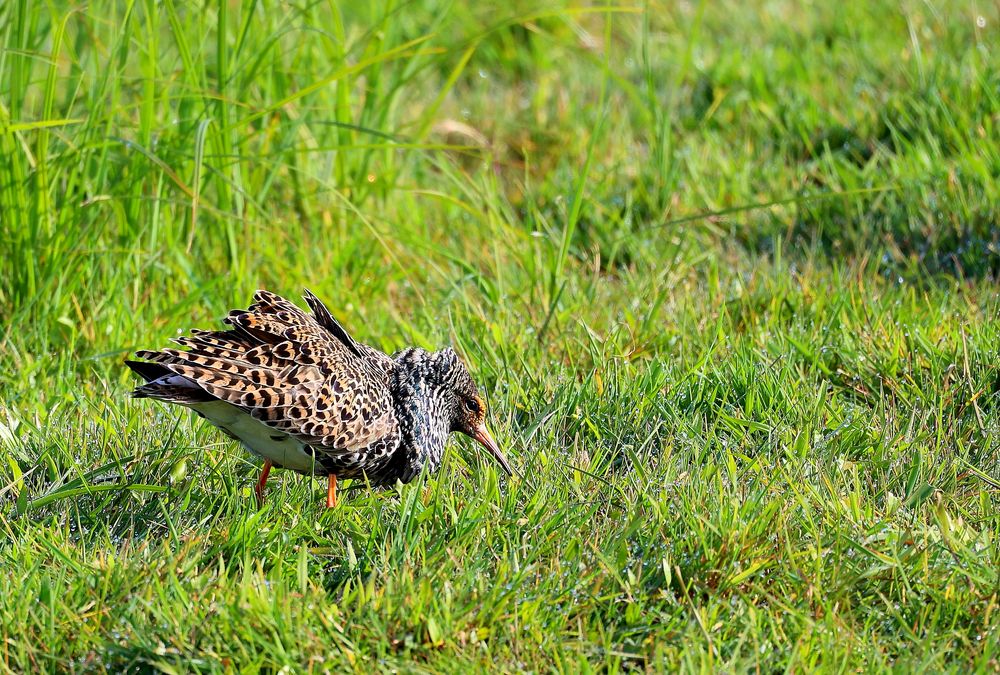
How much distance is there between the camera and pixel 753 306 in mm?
4891

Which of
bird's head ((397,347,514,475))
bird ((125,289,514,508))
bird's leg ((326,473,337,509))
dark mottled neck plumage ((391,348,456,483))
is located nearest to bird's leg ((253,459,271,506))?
bird ((125,289,514,508))

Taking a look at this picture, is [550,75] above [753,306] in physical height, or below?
above

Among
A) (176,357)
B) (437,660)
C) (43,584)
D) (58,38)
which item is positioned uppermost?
(58,38)

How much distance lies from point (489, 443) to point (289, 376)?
0.73m

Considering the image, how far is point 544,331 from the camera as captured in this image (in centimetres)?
474

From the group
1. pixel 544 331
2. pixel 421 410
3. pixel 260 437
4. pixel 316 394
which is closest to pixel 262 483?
pixel 260 437

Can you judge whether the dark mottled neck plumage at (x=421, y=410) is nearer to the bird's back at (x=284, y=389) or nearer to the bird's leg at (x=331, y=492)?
the bird's back at (x=284, y=389)

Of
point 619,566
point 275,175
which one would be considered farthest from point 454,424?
→ point 275,175

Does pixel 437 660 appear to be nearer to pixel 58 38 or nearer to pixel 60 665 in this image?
pixel 60 665

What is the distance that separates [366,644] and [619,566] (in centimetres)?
73

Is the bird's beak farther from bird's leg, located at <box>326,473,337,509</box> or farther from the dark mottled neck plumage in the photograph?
bird's leg, located at <box>326,473,337,509</box>

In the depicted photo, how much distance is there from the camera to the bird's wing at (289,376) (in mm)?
3494

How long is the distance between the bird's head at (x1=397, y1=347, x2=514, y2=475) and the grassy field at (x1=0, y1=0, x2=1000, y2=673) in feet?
0.44

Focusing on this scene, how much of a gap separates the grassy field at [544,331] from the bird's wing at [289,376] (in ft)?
0.81
